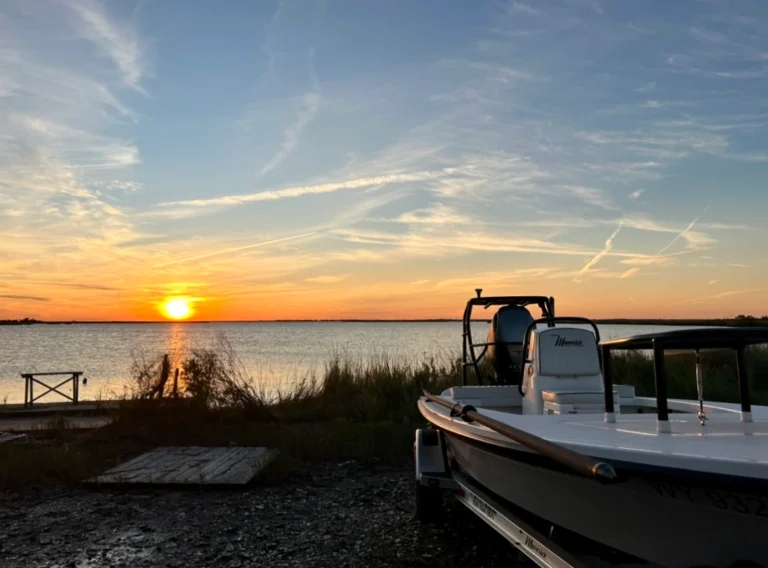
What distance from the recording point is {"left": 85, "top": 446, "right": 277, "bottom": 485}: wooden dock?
6891 mm

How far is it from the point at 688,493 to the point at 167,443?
26.6 feet

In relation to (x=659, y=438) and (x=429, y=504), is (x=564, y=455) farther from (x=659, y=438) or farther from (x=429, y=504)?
(x=429, y=504)

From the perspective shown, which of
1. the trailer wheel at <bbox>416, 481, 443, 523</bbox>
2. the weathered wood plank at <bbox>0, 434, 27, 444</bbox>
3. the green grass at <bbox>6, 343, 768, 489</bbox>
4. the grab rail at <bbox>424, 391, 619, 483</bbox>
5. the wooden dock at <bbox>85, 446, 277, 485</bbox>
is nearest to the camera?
the grab rail at <bbox>424, 391, 619, 483</bbox>

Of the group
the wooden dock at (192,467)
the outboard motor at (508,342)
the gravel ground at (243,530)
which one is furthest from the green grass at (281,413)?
the outboard motor at (508,342)

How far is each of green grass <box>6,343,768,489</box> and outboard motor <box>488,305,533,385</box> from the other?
200 cm

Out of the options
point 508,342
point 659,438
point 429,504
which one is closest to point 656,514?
point 659,438

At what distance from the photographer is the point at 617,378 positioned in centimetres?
1290

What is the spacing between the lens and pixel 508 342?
7.38 m

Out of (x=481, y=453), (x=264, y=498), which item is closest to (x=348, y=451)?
(x=264, y=498)

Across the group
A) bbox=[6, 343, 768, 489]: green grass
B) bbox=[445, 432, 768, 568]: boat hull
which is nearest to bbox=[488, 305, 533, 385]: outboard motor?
bbox=[6, 343, 768, 489]: green grass

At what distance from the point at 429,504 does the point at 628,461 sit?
302 centimetres

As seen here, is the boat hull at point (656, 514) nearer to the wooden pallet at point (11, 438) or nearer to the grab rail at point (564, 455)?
the grab rail at point (564, 455)

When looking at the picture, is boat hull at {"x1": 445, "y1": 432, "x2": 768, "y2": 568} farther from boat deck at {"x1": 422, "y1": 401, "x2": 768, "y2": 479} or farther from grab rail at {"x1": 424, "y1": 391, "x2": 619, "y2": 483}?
grab rail at {"x1": 424, "y1": 391, "x2": 619, "y2": 483}

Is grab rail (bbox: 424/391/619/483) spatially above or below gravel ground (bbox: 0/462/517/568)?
above
